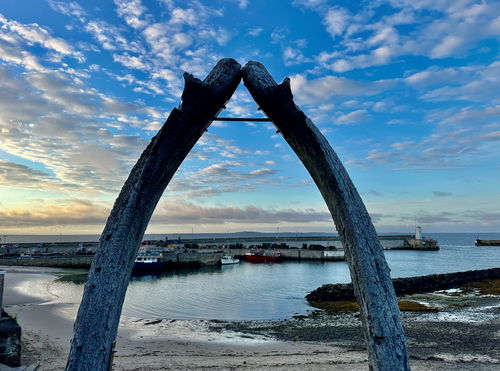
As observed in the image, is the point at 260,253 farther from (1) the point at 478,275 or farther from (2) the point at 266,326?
(2) the point at 266,326

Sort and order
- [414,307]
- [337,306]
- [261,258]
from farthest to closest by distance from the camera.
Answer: [261,258], [337,306], [414,307]

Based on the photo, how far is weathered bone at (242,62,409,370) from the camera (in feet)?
11.5

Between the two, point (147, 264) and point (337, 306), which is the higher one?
point (147, 264)

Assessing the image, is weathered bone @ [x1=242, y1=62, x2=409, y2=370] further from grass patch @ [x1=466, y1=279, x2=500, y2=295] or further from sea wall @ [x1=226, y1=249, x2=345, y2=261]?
sea wall @ [x1=226, y1=249, x2=345, y2=261]

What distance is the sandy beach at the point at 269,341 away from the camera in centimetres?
1342

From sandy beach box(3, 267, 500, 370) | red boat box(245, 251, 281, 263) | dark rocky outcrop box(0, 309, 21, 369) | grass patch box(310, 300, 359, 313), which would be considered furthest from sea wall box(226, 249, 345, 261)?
dark rocky outcrop box(0, 309, 21, 369)

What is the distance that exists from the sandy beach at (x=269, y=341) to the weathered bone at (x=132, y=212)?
9.83m

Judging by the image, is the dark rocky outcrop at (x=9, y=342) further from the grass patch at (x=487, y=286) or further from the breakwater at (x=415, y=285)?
the grass patch at (x=487, y=286)

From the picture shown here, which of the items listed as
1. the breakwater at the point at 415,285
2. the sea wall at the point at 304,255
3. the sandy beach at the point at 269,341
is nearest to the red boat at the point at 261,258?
the sea wall at the point at 304,255

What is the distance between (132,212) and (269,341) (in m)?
15.6

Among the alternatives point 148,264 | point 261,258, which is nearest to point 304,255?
point 261,258

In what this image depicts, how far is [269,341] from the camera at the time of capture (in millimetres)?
17578

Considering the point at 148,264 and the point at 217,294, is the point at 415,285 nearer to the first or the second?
the point at 217,294

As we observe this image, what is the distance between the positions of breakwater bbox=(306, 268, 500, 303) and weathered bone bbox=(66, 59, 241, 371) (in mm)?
28653
